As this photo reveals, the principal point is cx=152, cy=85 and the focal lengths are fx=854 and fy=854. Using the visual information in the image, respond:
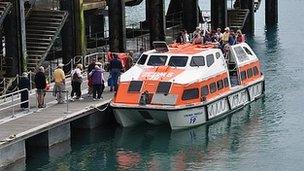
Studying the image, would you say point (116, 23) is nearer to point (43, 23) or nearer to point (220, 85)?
point (43, 23)

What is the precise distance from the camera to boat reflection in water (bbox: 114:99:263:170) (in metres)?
29.5

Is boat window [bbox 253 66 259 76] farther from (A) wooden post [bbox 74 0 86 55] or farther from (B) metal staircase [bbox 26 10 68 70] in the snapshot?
(B) metal staircase [bbox 26 10 68 70]

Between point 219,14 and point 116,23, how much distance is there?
15.6 meters

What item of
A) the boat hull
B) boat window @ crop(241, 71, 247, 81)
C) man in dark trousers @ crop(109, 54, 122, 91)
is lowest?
the boat hull

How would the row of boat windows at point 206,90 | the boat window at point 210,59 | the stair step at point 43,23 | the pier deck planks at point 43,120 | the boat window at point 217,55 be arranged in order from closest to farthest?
the pier deck planks at point 43,120, the row of boat windows at point 206,90, the boat window at point 210,59, the boat window at point 217,55, the stair step at point 43,23

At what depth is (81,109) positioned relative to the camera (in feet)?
105

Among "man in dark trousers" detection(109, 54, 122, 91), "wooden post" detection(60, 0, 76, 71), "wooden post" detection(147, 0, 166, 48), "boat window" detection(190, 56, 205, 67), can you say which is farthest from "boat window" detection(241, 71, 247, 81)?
"wooden post" detection(147, 0, 166, 48)

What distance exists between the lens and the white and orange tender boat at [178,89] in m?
32.7

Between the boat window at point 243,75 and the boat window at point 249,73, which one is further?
the boat window at point 249,73

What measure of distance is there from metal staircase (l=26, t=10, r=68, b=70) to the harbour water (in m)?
6.25

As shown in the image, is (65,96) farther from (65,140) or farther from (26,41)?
(26,41)

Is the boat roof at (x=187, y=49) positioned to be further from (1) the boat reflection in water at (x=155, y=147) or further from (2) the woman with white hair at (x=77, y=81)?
(2) the woman with white hair at (x=77, y=81)

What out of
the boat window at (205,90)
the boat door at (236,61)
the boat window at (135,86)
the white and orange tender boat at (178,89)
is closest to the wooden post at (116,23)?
the white and orange tender boat at (178,89)

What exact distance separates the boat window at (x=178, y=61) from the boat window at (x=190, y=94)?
5.54ft
